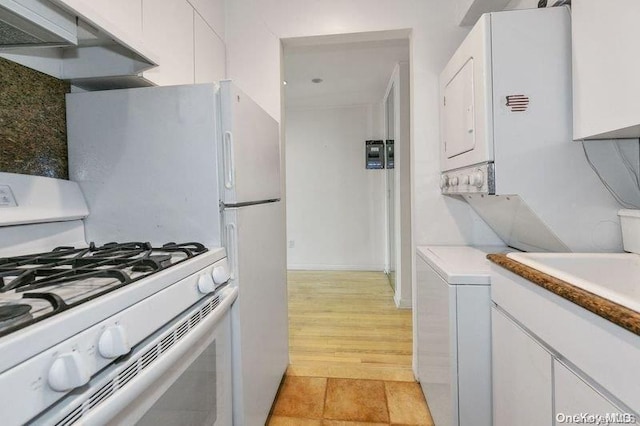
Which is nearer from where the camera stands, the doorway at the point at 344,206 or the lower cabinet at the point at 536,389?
the lower cabinet at the point at 536,389

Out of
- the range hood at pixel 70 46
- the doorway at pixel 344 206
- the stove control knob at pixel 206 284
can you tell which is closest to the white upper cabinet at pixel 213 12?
the doorway at pixel 344 206

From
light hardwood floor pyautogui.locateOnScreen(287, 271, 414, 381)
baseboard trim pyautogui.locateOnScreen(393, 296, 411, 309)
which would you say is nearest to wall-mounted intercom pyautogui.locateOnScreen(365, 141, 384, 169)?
light hardwood floor pyautogui.locateOnScreen(287, 271, 414, 381)

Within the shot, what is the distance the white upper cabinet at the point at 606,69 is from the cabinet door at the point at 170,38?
5.49 feet

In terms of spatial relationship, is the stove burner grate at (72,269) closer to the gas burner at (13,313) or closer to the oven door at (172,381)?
the gas burner at (13,313)

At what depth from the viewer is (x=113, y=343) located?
2.06ft

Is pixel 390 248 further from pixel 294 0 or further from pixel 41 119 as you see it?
pixel 41 119

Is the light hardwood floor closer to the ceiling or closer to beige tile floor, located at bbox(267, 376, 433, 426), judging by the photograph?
beige tile floor, located at bbox(267, 376, 433, 426)

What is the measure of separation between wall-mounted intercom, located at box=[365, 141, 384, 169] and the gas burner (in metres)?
4.42

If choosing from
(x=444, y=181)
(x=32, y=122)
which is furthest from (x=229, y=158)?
(x=444, y=181)

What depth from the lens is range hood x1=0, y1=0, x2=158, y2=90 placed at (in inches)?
33.8

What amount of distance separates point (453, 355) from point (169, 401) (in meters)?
1.05

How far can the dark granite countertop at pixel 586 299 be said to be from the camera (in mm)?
625

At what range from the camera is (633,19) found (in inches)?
37.9

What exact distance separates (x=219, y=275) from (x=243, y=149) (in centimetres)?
53
